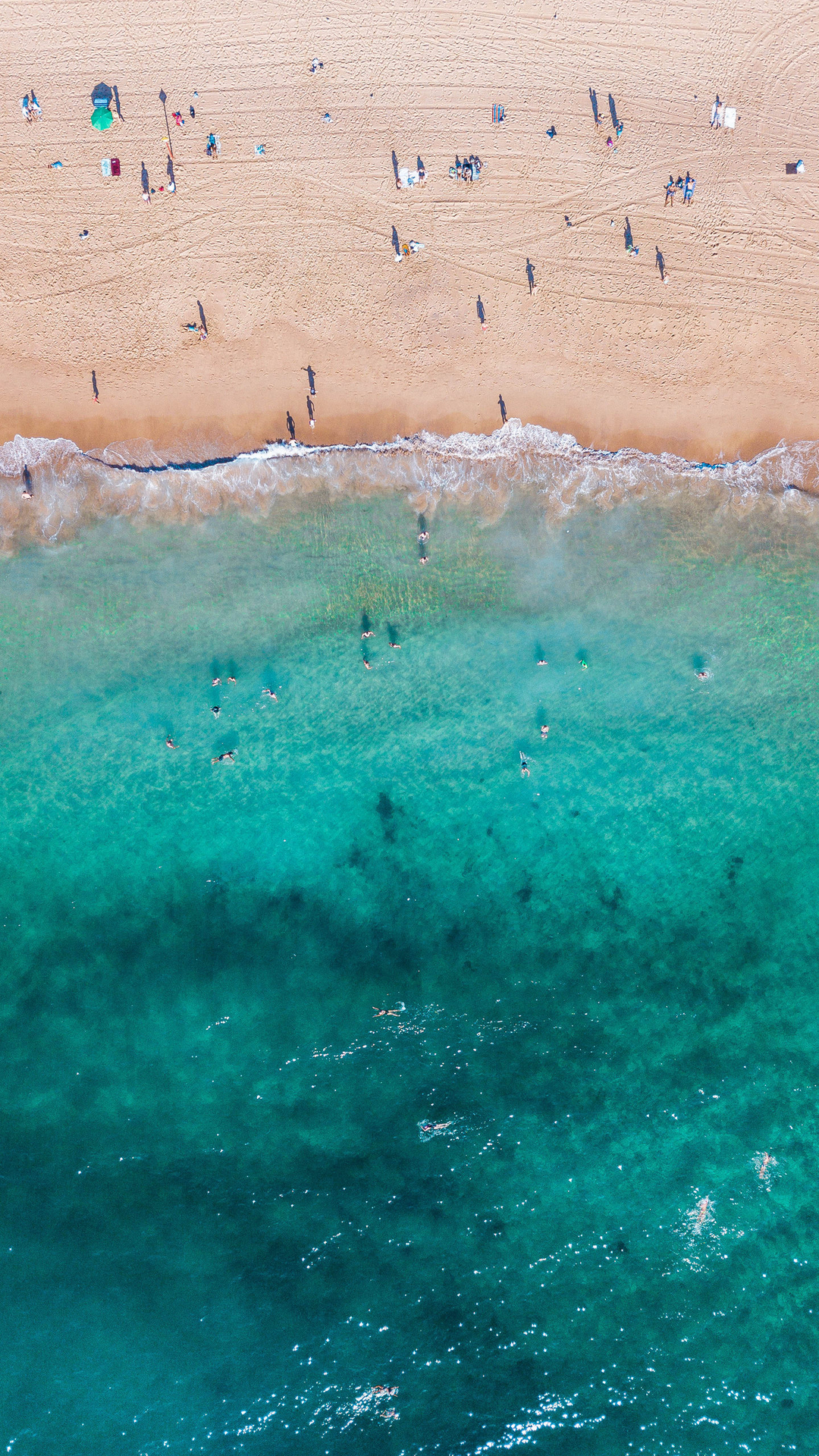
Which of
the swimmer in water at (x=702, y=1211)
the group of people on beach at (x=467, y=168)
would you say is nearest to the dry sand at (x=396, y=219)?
the group of people on beach at (x=467, y=168)

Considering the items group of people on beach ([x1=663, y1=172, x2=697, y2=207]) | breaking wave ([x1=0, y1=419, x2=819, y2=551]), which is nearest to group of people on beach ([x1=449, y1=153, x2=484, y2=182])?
group of people on beach ([x1=663, y1=172, x2=697, y2=207])

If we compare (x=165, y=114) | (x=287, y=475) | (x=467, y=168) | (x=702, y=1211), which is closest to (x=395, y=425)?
(x=287, y=475)

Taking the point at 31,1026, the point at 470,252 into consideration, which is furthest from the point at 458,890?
the point at 470,252

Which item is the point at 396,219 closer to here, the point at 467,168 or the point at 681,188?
the point at 467,168

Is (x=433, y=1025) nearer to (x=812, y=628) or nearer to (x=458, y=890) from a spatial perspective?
(x=458, y=890)

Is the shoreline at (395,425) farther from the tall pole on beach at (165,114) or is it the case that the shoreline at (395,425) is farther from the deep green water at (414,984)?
the tall pole on beach at (165,114)

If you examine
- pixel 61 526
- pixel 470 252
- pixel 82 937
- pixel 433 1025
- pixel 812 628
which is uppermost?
pixel 470 252

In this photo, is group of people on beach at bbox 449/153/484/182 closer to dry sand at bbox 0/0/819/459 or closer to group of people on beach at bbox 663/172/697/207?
dry sand at bbox 0/0/819/459
